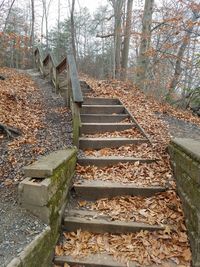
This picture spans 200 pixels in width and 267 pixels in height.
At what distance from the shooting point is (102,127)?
205 inches

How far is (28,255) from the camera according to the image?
2.20 m

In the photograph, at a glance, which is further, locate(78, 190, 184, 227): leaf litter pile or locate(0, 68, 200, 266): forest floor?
locate(78, 190, 184, 227): leaf litter pile

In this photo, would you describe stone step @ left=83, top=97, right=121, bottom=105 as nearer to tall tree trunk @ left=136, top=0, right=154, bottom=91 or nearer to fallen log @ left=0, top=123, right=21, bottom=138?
fallen log @ left=0, top=123, right=21, bottom=138

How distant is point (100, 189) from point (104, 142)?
1.24 metres

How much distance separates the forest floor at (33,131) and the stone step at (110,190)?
90 centimetres

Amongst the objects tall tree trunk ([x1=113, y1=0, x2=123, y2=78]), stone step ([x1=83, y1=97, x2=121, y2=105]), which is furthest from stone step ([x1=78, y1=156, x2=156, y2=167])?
tall tree trunk ([x1=113, y1=0, x2=123, y2=78])

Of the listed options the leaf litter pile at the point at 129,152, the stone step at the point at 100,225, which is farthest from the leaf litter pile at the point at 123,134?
the stone step at the point at 100,225

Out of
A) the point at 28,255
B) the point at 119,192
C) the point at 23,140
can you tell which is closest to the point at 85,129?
the point at 23,140

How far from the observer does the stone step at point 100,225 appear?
3064 mm

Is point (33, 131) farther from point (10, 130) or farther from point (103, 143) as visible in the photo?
point (103, 143)

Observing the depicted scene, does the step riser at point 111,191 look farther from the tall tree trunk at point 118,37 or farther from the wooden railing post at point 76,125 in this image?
the tall tree trunk at point 118,37

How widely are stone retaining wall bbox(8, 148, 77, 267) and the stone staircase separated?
266 mm

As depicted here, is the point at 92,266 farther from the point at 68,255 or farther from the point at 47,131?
the point at 47,131

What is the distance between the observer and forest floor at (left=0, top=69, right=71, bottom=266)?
244 cm
